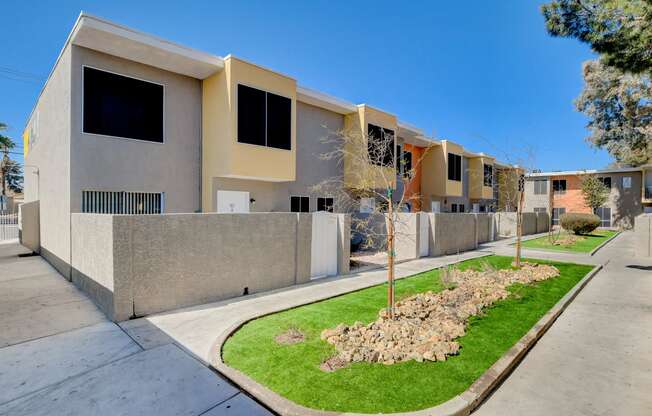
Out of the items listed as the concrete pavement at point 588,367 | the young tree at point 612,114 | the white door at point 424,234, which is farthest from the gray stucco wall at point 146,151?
the young tree at point 612,114

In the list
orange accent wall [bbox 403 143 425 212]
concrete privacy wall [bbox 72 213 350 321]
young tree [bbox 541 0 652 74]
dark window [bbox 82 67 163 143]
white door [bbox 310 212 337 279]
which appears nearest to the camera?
concrete privacy wall [bbox 72 213 350 321]

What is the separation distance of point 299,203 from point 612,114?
3166 cm

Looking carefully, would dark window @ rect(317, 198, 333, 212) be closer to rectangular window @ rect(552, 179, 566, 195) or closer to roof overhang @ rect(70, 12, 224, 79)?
roof overhang @ rect(70, 12, 224, 79)

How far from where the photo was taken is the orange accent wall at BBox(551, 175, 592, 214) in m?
36.6

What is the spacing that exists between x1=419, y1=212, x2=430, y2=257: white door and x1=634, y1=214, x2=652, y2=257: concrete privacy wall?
11.2 metres

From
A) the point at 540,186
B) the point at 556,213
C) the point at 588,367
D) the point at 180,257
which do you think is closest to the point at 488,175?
the point at 540,186

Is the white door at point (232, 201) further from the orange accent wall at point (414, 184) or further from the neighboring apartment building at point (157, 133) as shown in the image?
the orange accent wall at point (414, 184)

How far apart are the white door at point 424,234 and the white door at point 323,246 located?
17.0ft

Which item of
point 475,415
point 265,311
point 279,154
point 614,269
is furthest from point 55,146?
point 614,269

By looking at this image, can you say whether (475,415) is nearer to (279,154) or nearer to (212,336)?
(212,336)

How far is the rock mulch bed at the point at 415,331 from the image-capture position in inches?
175

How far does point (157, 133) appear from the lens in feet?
35.7

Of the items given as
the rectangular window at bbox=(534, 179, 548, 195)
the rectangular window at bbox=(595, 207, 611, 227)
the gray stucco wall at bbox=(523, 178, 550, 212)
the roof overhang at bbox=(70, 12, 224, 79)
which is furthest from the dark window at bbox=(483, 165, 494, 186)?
the roof overhang at bbox=(70, 12, 224, 79)

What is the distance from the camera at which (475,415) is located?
11.2 feet
